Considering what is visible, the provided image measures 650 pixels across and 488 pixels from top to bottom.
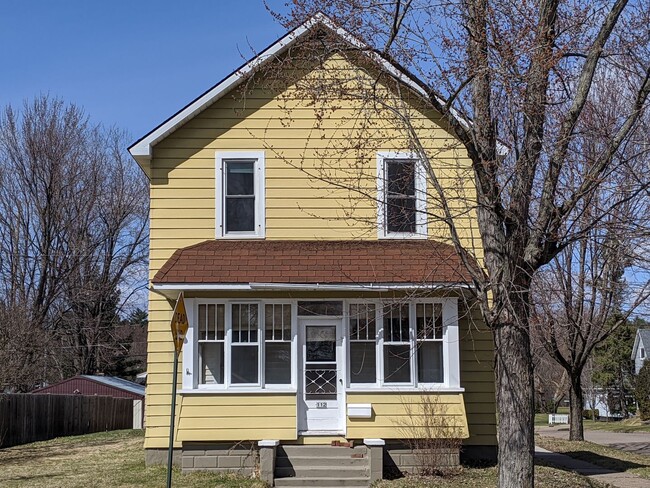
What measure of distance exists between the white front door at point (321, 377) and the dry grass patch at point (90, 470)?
1.85m

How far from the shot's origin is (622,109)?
1698 centimetres

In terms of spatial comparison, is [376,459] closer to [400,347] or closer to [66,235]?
[400,347]

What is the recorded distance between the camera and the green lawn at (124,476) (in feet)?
45.1

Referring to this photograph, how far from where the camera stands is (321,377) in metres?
15.8

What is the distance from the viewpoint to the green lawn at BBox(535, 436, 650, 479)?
1661 cm

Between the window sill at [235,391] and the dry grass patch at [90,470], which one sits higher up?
the window sill at [235,391]

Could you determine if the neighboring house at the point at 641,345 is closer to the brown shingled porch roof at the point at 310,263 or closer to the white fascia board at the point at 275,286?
the brown shingled porch roof at the point at 310,263

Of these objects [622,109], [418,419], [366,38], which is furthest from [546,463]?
[366,38]

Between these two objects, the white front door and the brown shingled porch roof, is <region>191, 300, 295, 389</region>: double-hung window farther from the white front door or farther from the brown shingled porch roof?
the brown shingled porch roof

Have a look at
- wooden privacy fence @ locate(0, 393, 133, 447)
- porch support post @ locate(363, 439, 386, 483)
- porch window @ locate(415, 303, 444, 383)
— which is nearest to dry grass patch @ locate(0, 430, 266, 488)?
wooden privacy fence @ locate(0, 393, 133, 447)

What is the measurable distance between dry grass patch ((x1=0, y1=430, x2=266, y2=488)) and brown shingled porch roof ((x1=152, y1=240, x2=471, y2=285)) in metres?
3.59

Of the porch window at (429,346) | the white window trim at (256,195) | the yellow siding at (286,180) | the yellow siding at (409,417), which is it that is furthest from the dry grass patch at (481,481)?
the white window trim at (256,195)

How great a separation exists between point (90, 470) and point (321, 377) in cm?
513

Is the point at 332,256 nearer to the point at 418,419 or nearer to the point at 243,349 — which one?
the point at 243,349
